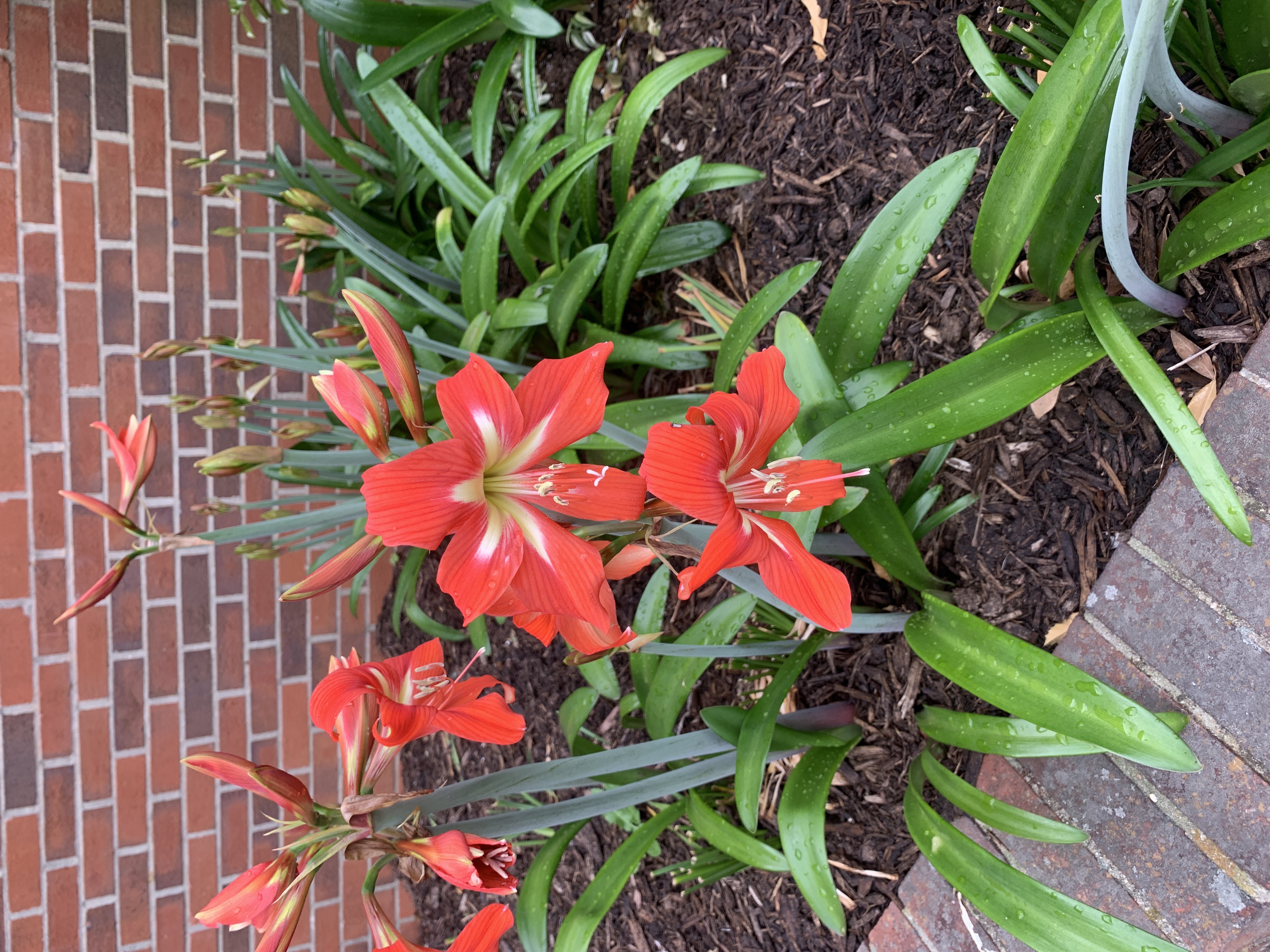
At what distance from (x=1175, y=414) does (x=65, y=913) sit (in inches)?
115

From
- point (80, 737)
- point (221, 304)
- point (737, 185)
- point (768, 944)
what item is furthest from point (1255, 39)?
point (80, 737)

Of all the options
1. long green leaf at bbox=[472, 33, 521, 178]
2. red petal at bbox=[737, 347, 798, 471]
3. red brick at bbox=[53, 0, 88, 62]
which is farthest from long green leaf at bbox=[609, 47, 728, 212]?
red brick at bbox=[53, 0, 88, 62]

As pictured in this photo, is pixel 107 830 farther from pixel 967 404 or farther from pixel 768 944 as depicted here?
pixel 967 404

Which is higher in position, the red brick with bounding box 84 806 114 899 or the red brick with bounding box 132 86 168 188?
the red brick with bounding box 132 86 168 188

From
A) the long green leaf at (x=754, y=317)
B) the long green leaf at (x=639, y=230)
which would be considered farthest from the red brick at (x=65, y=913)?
→ the long green leaf at (x=754, y=317)

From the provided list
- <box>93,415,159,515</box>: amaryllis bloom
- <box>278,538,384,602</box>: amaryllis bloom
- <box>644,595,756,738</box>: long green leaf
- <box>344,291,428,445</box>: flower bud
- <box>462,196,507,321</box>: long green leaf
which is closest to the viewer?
<box>344,291,428,445</box>: flower bud

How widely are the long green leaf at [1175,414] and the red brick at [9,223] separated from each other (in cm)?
268

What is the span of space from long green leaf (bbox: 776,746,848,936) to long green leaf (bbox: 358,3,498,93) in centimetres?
155

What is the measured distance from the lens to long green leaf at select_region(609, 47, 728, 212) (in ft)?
4.89

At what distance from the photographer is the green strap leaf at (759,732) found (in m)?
1.12

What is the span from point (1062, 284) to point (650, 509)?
75 centimetres

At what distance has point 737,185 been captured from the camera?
1.56 meters

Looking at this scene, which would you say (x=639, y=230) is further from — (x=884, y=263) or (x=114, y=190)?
(x=114, y=190)

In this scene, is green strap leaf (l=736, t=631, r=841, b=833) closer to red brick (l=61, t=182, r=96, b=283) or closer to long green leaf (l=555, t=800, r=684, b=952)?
long green leaf (l=555, t=800, r=684, b=952)
